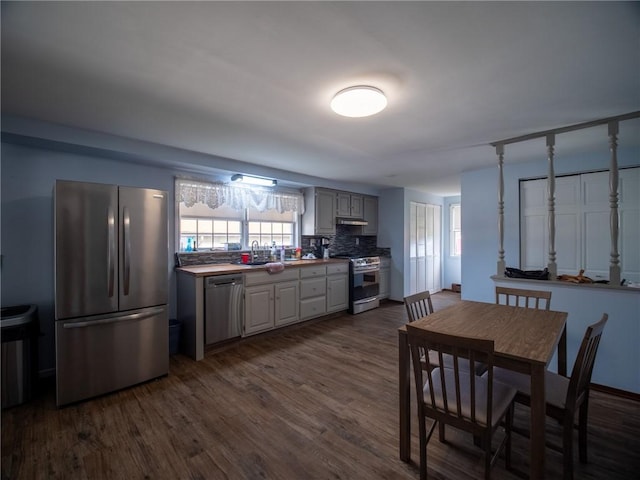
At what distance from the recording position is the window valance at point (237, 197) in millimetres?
3674

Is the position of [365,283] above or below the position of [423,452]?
above

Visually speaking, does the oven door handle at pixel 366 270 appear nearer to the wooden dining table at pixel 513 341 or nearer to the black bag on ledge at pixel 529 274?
the black bag on ledge at pixel 529 274

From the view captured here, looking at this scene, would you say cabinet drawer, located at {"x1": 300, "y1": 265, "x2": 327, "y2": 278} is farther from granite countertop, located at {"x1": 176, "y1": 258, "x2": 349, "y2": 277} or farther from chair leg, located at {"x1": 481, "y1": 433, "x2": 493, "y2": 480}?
chair leg, located at {"x1": 481, "y1": 433, "x2": 493, "y2": 480}

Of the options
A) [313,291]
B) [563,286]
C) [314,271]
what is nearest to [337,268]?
[314,271]

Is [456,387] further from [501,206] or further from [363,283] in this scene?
[363,283]

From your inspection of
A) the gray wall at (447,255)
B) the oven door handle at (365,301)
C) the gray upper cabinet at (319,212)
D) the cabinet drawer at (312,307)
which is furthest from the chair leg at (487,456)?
the gray wall at (447,255)

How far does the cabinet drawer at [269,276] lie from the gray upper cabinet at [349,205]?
1.71 m

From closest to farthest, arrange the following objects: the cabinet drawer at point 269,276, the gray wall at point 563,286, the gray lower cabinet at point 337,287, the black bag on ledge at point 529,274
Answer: the gray wall at point 563,286
the black bag on ledge at point 529,274
the cabinet drawer at point 269,276
the gray lower cabinet at point 337,287

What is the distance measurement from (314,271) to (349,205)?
1.72m

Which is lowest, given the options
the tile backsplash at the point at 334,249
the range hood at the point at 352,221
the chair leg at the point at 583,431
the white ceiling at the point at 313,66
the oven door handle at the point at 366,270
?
the chair leg at the point at 583,431

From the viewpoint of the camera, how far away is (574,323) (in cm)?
263

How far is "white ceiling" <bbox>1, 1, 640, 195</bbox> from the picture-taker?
4.28 feet

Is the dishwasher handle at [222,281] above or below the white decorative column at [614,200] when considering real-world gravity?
below

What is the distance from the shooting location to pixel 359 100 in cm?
192
